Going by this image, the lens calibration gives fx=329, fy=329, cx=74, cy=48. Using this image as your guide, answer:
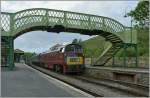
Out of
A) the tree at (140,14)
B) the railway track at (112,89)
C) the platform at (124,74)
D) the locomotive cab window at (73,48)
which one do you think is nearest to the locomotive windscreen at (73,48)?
the locomotive cab window at (73,48)

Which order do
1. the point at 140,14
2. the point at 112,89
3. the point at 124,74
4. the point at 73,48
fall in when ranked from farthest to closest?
the point at 140,14
the point at 73,48
the point at 124,74
the point at 112,89

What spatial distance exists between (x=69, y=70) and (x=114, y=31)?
13093 mm

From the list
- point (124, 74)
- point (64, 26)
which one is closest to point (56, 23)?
point (64, 26)

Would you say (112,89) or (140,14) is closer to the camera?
(112,89)

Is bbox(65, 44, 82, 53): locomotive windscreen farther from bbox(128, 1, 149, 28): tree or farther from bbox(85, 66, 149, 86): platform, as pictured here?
bbox(128, 1, 149, 28): tree

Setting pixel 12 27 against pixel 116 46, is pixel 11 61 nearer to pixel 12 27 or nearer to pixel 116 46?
pixel 12 27

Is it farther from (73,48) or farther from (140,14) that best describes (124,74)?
(140,14)

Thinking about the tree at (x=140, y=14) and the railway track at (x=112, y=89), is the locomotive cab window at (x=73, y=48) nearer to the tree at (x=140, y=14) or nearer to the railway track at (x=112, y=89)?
the railway track at (x=112, y=89)

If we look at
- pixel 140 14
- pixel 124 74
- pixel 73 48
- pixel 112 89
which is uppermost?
pixel 140 14

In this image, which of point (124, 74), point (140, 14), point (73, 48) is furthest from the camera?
point (140, 14)

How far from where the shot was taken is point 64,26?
35.4m

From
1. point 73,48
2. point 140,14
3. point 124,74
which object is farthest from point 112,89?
point 140,14

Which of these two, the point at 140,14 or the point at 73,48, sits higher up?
the point at 140,14

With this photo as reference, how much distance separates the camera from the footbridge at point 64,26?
3369cm
